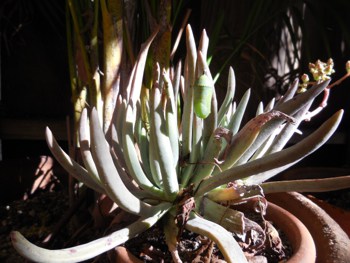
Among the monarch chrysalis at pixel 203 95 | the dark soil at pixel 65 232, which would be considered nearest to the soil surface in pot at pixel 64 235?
the dark soil at pixel 65 232

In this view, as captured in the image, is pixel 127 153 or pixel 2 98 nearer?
pixel 127 153

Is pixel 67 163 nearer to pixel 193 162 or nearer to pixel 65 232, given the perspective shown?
pixel 193 162

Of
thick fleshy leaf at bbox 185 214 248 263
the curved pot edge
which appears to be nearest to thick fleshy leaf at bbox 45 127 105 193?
thick fleshy leaf at bbox 185 214 248 263

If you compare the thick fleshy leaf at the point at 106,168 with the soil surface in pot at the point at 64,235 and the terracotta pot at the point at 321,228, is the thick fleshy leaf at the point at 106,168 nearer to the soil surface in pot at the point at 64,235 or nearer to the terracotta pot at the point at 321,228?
the soil surface in pot at the point at 64,235

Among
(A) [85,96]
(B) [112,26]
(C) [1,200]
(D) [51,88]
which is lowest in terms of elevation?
(C) [1,200]

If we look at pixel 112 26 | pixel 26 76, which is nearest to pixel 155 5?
pixel 112 26

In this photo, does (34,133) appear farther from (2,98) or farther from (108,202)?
(108,202)

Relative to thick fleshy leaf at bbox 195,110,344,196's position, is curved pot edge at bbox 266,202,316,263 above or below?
below

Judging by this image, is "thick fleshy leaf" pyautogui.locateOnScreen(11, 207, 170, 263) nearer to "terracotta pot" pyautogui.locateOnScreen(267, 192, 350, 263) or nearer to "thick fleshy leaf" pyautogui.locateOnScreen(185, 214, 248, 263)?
"thick fleshy leaf" pyautogui.locateOnScreen(185, 214, 248, 263)
